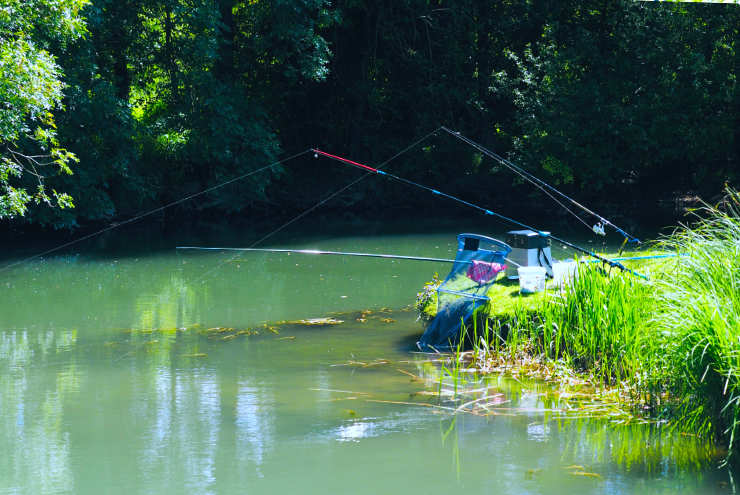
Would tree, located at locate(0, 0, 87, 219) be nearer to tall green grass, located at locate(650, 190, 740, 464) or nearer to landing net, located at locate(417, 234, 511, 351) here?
landing net, located at locate(417, 234, 511, 351)

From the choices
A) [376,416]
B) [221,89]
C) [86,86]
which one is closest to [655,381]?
[376,416]

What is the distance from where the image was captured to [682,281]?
6688 millimetres

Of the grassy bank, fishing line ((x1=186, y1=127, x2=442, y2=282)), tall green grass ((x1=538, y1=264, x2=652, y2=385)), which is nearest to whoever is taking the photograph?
the grassy bank

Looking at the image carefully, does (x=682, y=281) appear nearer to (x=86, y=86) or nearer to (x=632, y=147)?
(x=86, y=86)

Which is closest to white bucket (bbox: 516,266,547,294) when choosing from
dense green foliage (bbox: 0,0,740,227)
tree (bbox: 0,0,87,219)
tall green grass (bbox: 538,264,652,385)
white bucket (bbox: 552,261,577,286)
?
white bucket (bbox: 552,261,577,286)

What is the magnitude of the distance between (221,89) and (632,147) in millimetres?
10837

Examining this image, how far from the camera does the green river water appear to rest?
18.4 ft

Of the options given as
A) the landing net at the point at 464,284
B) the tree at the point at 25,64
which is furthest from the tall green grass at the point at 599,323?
the tree at the point at 25,64

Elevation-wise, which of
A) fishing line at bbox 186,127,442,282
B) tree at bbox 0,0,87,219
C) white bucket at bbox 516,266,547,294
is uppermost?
tree at bbox 0,0,87,219

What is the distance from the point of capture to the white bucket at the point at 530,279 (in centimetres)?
873

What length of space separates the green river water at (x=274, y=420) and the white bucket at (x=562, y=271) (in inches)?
47.4

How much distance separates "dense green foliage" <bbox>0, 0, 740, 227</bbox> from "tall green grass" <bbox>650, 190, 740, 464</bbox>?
14352mm

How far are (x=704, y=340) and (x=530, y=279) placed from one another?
10.2 ft

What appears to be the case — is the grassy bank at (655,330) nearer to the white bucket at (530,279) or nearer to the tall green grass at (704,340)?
the tall green grass at (704,340)
